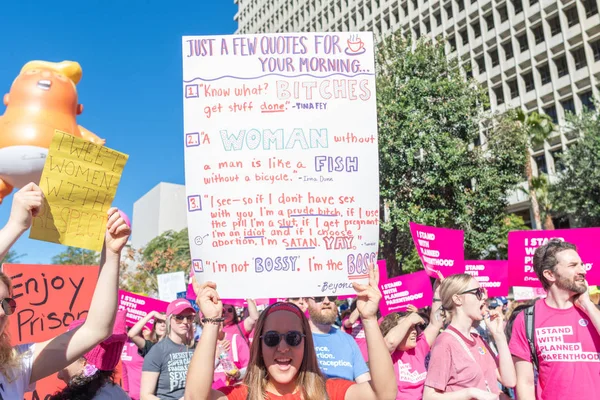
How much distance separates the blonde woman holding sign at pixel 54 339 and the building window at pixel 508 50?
136ft

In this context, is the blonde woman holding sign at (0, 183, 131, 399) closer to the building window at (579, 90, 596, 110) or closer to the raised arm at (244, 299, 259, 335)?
the raised arm at (244, 299, 259, 335)

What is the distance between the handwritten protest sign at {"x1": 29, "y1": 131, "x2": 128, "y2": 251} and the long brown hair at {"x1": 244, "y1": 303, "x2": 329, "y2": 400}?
0.88 metres

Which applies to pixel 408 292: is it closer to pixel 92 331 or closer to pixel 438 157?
pixel 92 331

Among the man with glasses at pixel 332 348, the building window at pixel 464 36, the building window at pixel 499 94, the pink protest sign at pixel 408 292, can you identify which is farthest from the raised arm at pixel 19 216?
the building window at pixel 464 36

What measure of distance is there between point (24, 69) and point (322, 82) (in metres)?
4.13

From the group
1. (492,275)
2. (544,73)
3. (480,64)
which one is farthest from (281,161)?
(480,64)

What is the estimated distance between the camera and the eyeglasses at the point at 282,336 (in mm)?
2686

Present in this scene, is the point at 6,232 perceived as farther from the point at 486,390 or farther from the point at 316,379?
the point at 486,390

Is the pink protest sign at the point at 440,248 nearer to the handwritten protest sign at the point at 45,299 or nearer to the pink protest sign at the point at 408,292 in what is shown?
the pink protest sign at the point at 408,292

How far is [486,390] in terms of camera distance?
3.80 metres

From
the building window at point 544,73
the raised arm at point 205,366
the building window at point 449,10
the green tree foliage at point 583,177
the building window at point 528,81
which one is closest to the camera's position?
the raised arm at point 205,366

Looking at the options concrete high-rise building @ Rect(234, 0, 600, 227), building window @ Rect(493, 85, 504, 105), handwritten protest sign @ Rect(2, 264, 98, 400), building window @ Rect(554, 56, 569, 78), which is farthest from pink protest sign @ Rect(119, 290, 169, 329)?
building window @ Rect(493, 85, 504, 105)

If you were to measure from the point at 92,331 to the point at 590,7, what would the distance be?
127 feet

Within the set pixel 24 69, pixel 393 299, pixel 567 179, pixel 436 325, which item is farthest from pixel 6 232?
pixel 567 179
